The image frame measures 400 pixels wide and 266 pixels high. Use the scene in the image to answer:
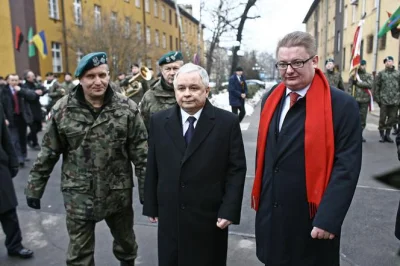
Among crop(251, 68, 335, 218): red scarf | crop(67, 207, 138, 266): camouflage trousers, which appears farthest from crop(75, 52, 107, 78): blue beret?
crop(251, 68, 335, 218): red scarf

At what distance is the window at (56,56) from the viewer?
22.2 metres

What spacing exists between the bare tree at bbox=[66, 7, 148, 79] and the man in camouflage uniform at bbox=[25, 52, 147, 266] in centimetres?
1825

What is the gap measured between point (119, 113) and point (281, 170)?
1411mm

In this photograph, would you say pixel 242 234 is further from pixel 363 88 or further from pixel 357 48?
pixel 357 48

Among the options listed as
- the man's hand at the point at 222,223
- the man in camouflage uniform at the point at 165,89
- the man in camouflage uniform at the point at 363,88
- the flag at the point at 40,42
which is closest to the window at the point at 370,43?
the man in camouflage uniform at the point at 363,88

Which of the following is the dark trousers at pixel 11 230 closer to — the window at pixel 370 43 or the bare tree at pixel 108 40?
the bare tree at pixel 108 40

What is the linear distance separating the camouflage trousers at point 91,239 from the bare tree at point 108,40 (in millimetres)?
18339

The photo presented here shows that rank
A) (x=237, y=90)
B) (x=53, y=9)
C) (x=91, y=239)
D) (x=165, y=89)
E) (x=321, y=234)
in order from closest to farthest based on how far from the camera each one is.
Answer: (x=321, y=234) < (x=91, y=239) < (x=165, y=89) < (x=237, y=90) < (x=53, y=9)

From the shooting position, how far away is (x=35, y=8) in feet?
66.7

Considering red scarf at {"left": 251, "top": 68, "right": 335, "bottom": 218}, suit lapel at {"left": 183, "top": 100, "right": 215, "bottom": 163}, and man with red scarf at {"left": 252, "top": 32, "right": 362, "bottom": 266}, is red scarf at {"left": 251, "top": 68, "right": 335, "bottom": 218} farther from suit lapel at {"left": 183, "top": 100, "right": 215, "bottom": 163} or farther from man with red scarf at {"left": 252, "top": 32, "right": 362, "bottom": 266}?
suit lapel at {"left": 183, "top": 100, "right": 215, "bottom": 163}

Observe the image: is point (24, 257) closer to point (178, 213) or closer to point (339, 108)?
point (178, 213)

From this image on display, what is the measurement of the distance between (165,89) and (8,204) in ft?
6.69

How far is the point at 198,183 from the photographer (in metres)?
2.37

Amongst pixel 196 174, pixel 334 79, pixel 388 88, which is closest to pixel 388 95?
pixel 388 88
